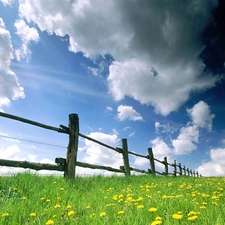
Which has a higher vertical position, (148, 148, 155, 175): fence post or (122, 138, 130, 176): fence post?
(148, 148, 155, 175): fence post

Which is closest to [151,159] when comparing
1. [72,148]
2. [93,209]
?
[72,148]

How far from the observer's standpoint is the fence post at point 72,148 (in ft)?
21.7

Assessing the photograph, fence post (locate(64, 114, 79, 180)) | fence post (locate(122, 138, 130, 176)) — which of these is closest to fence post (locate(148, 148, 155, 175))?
fence post (locate(122, 138, 130, 176))

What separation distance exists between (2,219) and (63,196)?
5.11 feet

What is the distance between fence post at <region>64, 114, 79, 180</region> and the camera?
21.7 ft

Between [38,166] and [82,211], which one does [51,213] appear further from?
[38,166]

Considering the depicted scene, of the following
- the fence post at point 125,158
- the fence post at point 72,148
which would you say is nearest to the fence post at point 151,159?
the fence post at point 125,158

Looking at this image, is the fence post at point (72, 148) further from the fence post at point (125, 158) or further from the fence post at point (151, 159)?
the fence post at point (151, 159)

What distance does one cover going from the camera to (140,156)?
12688mm

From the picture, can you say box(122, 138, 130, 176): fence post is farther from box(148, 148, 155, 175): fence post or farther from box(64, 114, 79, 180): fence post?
box(148, 148, 155, 175): fence post

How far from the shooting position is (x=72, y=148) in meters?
6.84

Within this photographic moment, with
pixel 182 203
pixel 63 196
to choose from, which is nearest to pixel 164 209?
pixel 182 203

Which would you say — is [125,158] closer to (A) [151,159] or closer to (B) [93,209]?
(A) [151,159]

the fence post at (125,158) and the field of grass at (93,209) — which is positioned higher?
the fence post at (125,158)
